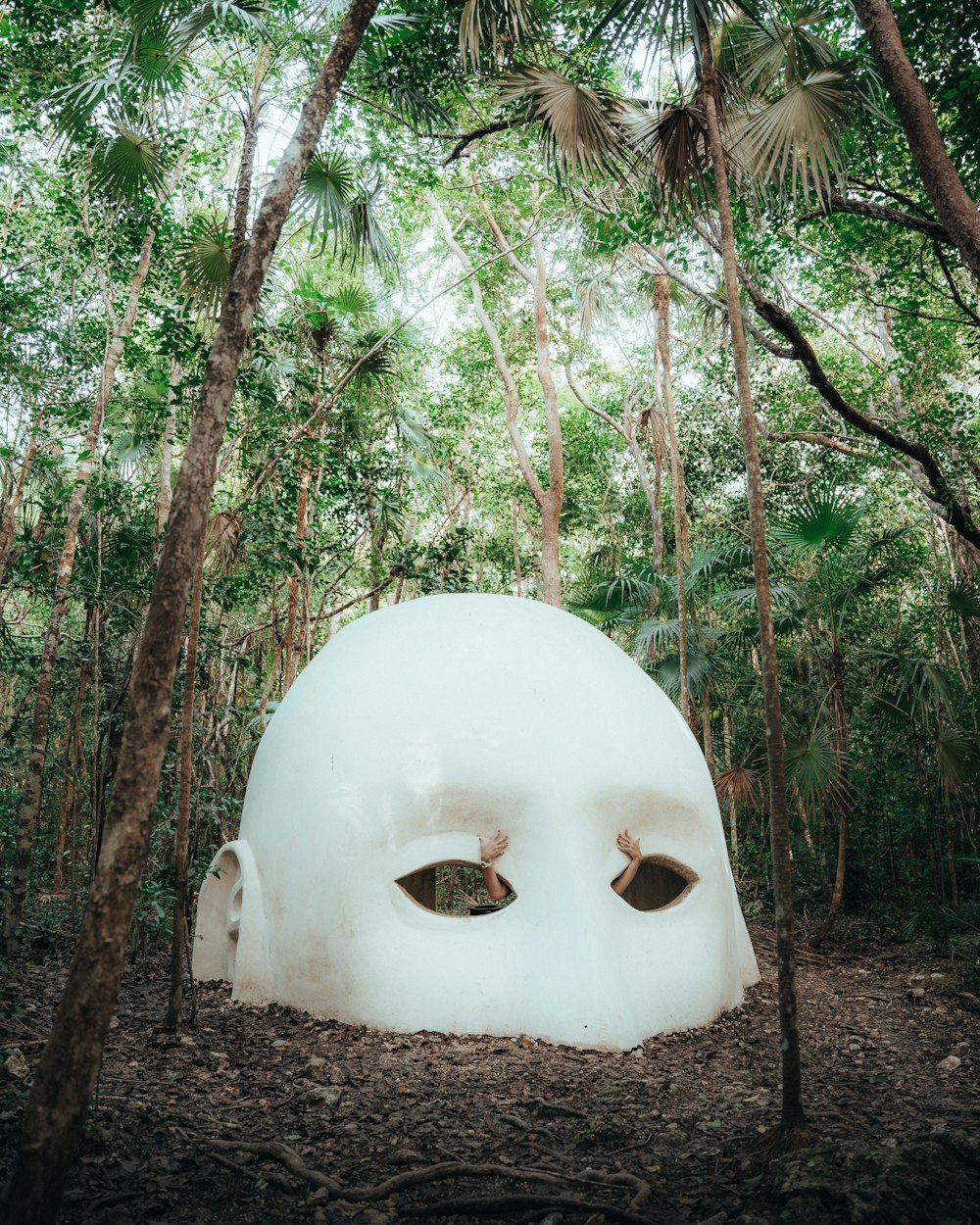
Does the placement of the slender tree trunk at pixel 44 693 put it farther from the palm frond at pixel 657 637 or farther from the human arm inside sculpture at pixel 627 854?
the palm frond at pixel 657 637

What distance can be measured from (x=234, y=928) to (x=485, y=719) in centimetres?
295

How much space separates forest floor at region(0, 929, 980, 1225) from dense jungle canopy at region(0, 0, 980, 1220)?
1007mm

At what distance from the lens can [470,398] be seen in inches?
692

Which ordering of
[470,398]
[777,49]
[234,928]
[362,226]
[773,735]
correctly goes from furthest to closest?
[470,398] < [362,226] < [234,928] < [777,49] < [773,735]

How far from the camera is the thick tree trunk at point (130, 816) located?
9.76ft

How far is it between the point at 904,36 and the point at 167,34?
6088mm

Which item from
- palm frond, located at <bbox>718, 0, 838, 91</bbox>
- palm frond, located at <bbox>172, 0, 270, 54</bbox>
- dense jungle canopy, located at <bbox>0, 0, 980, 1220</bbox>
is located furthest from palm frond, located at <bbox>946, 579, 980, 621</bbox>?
palm frond, located at <bbox>172, 0, 270, 54</bbox>

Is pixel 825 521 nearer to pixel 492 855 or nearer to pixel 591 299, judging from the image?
pixel 492 855

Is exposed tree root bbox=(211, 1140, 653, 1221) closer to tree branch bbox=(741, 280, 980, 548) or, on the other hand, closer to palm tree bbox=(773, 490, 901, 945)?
palm tree bbox=(773, 490, 901, 945)

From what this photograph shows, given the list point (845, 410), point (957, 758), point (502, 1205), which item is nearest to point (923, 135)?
point (845, 410)

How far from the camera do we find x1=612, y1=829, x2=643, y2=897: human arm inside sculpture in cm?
676

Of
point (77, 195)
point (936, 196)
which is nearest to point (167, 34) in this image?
point (77, 195)

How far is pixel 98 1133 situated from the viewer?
161 inches

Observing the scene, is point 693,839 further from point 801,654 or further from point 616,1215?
point 801,654
